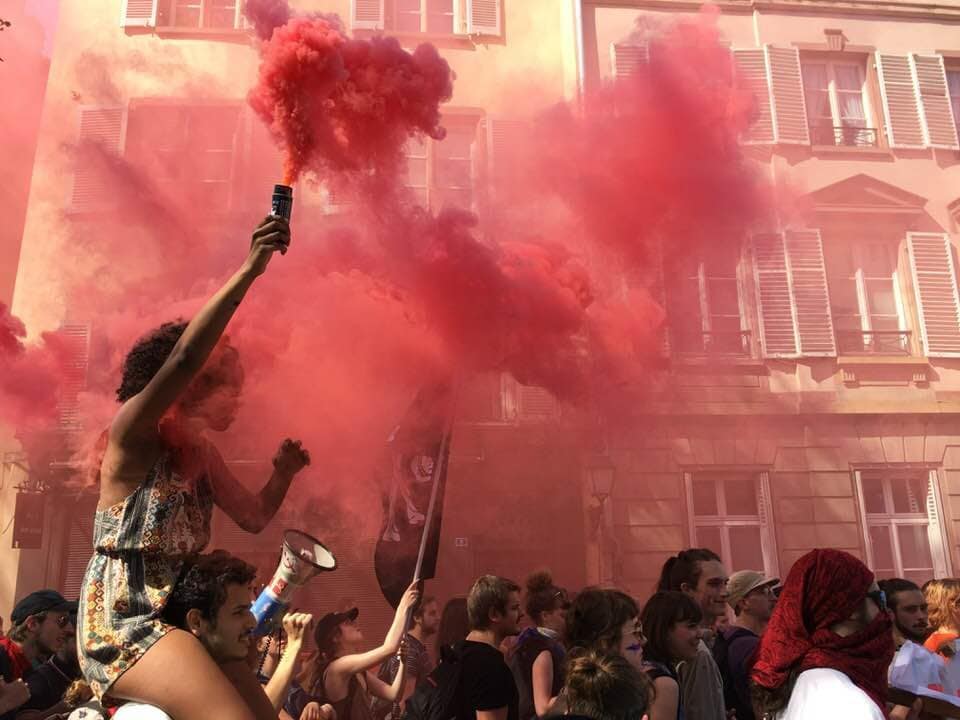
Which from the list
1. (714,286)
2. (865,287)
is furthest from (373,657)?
(865,287)

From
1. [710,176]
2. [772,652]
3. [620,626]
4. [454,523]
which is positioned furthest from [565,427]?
[772,652]

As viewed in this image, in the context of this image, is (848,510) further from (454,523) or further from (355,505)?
(355,505)

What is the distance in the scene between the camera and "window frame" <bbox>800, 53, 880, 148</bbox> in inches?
502

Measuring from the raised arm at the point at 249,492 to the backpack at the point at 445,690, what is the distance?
1.37 metres

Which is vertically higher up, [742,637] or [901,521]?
[901,521]

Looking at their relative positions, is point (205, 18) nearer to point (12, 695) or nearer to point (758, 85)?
point (758, 85)

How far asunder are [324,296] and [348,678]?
5.82 m

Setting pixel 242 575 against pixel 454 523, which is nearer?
pixel 242 575

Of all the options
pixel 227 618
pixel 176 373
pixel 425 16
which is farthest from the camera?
pixel 425 16

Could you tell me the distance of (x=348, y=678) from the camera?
13.8 feet

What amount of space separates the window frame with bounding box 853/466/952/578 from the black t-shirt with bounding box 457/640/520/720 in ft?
30.1

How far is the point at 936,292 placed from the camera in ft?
39.7

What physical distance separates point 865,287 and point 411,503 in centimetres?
935

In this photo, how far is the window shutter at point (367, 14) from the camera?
41.7 ft
